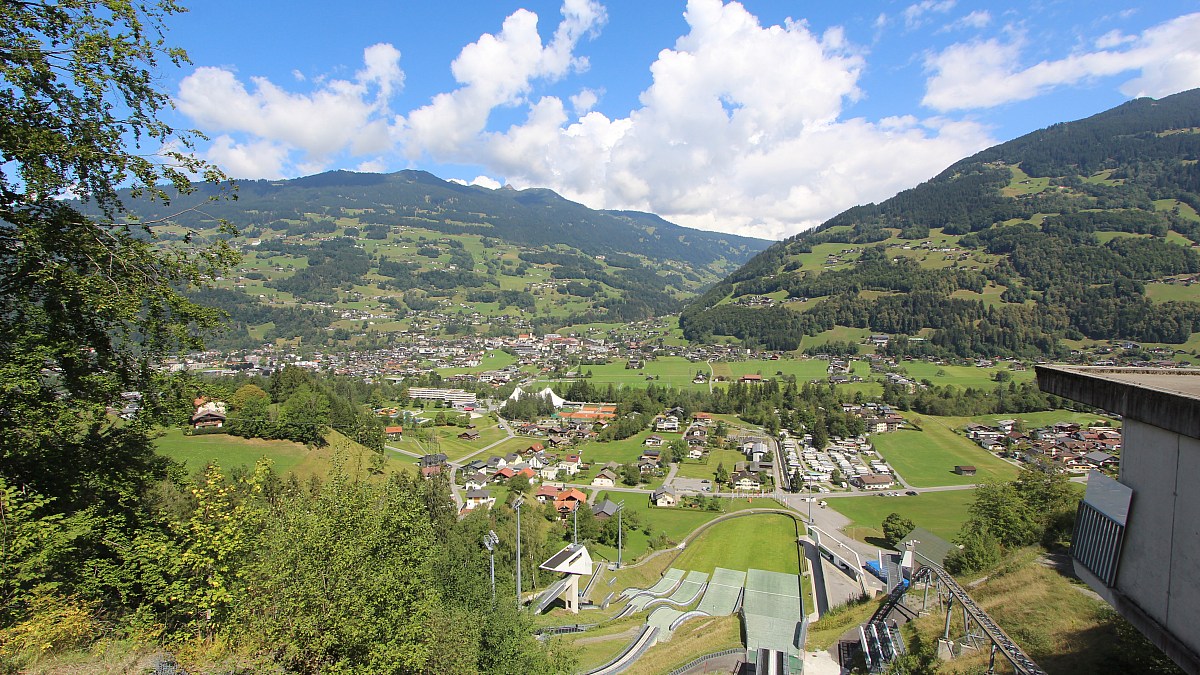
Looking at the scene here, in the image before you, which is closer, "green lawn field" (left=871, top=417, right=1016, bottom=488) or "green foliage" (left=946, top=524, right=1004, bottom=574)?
"green foliage" (left=946, top=524, right=1004, bottom=574)

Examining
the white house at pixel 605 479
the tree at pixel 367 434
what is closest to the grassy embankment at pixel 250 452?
the tree at pixel 367 434

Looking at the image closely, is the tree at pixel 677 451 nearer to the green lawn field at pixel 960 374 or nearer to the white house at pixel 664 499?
the white house at pixel 664 499

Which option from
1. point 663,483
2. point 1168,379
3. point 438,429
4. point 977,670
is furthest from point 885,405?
point 1168,379

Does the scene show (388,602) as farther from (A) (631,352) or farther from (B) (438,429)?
(A) (631,352)

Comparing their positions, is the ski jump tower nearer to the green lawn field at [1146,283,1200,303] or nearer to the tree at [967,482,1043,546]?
the tree at [967,482,1043,546]

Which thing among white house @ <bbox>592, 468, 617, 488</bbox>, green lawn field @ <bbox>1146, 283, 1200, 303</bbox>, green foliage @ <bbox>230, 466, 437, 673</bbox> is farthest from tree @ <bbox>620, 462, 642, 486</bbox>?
green lawn field @ <bbox>1146, 283, 1200, 303</bbox>

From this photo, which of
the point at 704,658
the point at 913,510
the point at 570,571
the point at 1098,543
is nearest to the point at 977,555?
the point at 704,658
